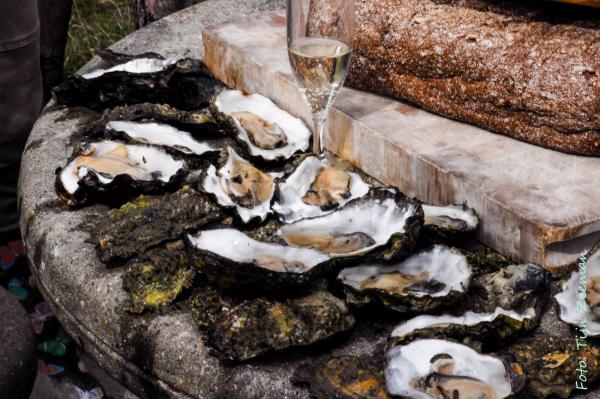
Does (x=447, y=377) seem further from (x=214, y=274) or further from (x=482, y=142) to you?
(x=482, y=142)

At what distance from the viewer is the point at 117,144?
71.3 inches

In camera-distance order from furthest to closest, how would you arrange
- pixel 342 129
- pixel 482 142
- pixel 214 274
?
pixel 342 129, pixel 482 142, pixel 214 274

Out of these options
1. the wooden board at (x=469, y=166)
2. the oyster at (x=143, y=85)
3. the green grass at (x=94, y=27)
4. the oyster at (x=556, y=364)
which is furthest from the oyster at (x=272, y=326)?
the green grass at (x=94, y=27)

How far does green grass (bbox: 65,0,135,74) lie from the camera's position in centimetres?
461

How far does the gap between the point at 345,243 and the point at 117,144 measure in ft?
1.92

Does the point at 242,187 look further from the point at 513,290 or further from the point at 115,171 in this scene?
the point at 513,290

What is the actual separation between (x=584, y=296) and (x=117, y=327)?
2.40 feet

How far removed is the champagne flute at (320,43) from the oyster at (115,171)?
0.30 metres

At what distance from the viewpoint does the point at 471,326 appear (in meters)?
1.29

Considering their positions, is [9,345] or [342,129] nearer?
[9,345]

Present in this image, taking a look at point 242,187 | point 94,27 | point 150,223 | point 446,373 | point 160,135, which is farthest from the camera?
point 94,27

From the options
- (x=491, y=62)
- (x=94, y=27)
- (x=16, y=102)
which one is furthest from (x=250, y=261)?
(x=94, y=27)

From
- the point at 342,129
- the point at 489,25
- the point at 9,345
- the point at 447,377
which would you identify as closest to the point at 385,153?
the point at 342,129

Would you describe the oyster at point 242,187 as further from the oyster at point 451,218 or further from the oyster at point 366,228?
the oyster at point 451,218
